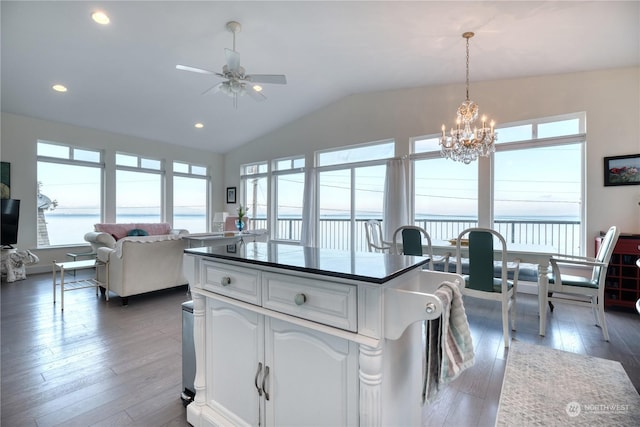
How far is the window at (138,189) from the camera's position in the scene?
6406 mm

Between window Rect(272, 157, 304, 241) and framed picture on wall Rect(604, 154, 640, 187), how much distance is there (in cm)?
494

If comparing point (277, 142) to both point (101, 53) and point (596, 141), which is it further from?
point (596, 141)

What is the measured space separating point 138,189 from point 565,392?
7688 mm

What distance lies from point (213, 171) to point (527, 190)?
7.09 metres

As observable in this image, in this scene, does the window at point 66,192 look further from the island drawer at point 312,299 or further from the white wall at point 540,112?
the island drawer at point 312,299

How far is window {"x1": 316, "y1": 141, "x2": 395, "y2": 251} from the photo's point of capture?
5.56 meters

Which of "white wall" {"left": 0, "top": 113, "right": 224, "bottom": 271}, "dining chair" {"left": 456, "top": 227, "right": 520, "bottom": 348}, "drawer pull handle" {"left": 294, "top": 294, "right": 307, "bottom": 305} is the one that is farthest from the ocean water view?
"drawer pull handle" {"left": 294, "top": 294, "right": 307, "bottom": 305}

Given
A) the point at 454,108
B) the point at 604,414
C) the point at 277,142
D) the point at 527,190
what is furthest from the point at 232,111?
the point at 604,414

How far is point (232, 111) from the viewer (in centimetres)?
577

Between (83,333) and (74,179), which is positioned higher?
(74,179)

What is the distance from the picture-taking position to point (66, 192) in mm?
5746

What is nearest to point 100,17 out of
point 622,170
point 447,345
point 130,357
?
point 130,357

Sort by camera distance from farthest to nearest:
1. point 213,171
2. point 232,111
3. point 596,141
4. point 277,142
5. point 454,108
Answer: point 213,171
point 277,142
point 232,111
point 454,108
point 596,141

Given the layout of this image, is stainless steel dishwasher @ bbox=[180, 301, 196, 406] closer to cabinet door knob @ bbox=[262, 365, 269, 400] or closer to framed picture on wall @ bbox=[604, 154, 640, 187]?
cabinet door knob @ bbox=[262, 365, 269, 400]
